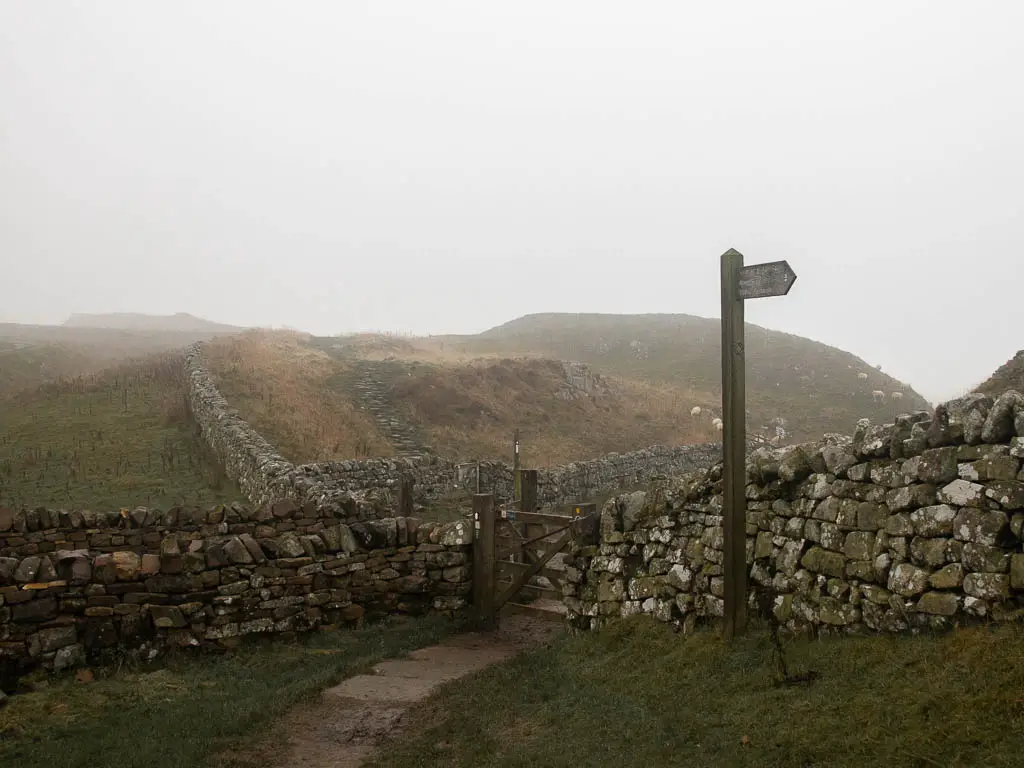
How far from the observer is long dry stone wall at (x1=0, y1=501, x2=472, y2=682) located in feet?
26.7

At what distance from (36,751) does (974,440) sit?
7854 millimetres

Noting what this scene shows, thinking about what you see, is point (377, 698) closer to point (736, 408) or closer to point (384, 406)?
point (736, 408)

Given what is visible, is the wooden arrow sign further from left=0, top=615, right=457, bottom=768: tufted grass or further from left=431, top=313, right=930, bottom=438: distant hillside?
left=431, top=313, right=930, bottom=438: distant hillside

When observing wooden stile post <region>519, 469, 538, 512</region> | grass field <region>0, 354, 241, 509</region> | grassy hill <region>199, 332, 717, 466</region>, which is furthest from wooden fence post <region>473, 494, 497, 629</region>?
grassy hill <region>199, 332, 717, 466</region>

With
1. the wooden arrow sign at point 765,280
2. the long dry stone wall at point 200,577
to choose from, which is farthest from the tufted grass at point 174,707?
the wooden arrow sign at point 765,280

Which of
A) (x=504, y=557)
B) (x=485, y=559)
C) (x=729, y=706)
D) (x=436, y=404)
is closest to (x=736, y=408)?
(x=729, y=706)

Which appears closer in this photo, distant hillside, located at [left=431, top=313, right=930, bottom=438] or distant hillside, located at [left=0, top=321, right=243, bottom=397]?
distant hillside, located at [left=0, top=321, right=243, bottom=397]

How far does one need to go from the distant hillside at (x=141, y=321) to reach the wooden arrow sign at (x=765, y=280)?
284ft

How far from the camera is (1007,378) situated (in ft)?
39.2

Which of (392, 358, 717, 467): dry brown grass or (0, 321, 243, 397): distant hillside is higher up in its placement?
(0, 321, 243, 397): distant hillside

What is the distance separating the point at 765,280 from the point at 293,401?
23.8m

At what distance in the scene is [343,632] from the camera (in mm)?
10125

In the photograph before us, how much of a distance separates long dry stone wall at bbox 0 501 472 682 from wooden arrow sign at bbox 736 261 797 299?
5963mm

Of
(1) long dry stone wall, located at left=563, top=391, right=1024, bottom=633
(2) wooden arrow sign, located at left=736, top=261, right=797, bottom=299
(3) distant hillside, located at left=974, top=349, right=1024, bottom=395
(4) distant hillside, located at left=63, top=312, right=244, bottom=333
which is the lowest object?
(1) long dry stone wall, located at left=563, top=391, right=1024, bottom=633
